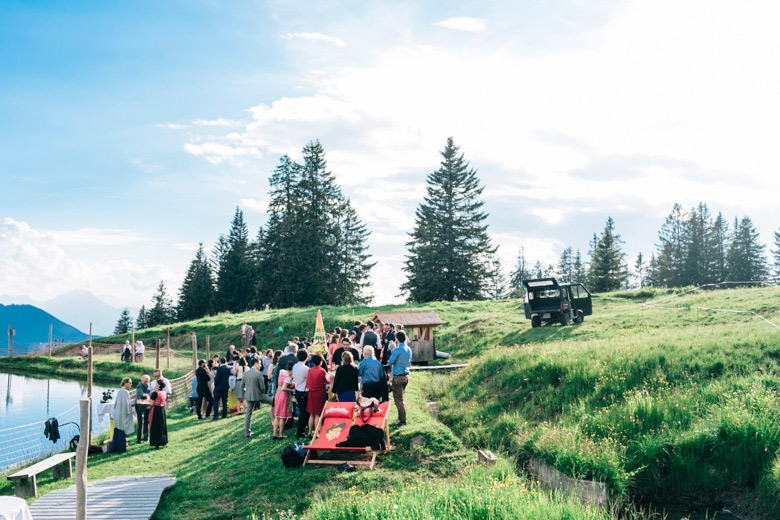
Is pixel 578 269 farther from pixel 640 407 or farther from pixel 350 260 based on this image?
pixel 640 407

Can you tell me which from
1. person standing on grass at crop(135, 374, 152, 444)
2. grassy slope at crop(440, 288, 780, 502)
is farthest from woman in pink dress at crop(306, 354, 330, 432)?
person standing on grass at crop(135, 374, 152, 444)

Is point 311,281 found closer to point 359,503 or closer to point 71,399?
point 71,399

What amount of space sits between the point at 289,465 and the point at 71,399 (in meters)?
27.4

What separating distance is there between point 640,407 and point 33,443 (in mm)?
22735

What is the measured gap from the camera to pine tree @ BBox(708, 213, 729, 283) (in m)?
68.5

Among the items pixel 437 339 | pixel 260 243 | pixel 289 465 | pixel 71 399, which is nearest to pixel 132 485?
pixel 289 465

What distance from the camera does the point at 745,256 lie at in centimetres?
6912

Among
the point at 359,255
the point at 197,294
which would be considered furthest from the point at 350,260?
the point at 197,294

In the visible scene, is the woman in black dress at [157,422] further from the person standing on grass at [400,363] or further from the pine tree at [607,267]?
the pine tree at [607,267]

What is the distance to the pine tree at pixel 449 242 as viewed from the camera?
5409 centimetres

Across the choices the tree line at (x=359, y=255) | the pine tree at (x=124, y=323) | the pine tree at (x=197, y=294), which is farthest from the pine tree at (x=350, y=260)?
the pine tree at (x=124, y=323)

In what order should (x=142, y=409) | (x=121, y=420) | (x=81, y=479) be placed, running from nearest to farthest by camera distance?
(x=81, y=479), (x=121, y=420), (x=142, y=409)

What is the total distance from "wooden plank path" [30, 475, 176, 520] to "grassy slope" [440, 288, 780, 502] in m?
7.03

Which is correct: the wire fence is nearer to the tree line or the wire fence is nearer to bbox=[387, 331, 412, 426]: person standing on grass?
bbox=[387, 331, 412, 426]: person standing on grass
